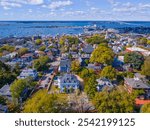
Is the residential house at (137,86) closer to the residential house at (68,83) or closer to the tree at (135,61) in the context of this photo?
the residential house at (68,83)

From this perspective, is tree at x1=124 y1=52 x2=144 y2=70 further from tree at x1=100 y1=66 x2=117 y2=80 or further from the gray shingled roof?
the gray shingled roof

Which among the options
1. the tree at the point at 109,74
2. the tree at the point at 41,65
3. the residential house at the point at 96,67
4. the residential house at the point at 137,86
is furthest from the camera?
the residential house at the point at 96,67

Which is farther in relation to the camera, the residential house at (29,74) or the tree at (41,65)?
the tree at (41,65)

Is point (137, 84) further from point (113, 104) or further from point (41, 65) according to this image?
point (41, 65)

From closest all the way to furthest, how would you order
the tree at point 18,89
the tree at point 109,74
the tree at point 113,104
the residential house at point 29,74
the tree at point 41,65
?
the tree at point 113,104
the tree at point 18,89
the tree at point 109,74
the residential house at point 29,74
the tree at point 41,65

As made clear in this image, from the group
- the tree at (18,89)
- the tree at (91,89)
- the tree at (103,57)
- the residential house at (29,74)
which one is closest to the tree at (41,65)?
the residential house at (29,74)

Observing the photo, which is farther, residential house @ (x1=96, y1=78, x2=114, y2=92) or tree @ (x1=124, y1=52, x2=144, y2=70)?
tree @ (x1=124, y1=52, x2=144, y2=70)

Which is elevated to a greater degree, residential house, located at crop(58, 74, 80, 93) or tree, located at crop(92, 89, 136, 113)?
tree, located at crop(92, 89, 136, 113)

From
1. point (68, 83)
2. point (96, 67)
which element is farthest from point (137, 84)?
point (96, 67)

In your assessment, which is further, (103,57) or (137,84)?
(103,57)

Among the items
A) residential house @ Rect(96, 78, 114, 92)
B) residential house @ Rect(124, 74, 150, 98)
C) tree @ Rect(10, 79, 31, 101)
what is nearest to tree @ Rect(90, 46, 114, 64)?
residential house @ Rect(96, 78, 114, 92)

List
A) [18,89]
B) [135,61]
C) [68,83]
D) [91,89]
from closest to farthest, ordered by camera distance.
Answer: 1. [91,89]
2. [18,89]
3. [68,83]
4. [135,61]

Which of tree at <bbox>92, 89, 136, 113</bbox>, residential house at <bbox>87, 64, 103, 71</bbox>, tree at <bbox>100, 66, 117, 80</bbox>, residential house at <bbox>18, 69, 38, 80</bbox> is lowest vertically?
residential house at <bbox>87, 64, 103, 71</bbox>
